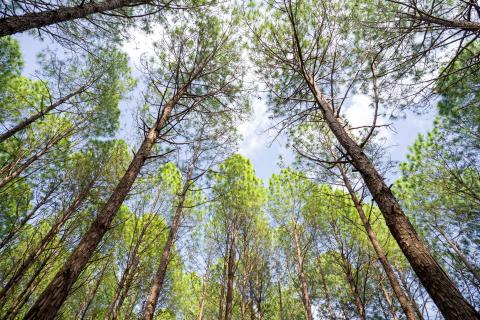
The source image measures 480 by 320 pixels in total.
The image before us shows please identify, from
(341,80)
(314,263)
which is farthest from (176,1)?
(314,263)

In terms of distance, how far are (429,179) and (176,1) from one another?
Answer: 11.2 meters

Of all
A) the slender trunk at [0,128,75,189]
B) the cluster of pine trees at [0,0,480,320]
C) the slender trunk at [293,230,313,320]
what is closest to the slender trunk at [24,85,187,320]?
the cluster of pine trees at [0,0,480,320]

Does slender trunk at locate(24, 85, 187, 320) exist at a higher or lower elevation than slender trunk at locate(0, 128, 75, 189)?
→ lower

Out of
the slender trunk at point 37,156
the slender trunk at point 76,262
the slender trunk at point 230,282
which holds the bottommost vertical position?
the slender trunk at point 76,262

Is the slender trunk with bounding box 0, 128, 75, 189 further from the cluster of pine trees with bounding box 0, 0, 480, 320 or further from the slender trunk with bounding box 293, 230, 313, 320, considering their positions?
the slender trunk with bounding box 293, 230, 313, 320

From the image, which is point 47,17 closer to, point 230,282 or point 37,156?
point 37,156

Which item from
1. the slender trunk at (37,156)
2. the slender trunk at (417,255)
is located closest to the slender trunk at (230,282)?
the slender trunk at (417,255)

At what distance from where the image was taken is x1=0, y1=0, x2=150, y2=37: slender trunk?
2803 mm

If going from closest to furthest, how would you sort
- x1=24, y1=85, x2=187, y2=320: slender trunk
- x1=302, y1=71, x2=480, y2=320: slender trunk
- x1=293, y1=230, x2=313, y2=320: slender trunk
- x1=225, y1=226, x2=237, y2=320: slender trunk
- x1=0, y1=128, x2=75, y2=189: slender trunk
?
x1=302, y1=71, x2=480, y2=320: slender trunk, x1=24, y1=85, x2=187, y2=320: slender trunk, x1=225, y1=226, x2=237, y2=320: slender trunk, x1=0, y1=128, x2=75, y2=189: slender trunk, x1=293, y1=230, x2=313, y2=320: slender trunk

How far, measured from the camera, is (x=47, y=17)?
10.7 ft

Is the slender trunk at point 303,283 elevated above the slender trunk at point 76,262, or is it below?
above

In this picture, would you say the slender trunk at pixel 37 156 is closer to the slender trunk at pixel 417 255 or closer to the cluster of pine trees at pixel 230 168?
the cluster of pine trees at pixel 230 168

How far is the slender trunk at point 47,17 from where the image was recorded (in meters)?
2.80

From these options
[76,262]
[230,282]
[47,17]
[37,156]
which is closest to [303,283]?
[230,282]
